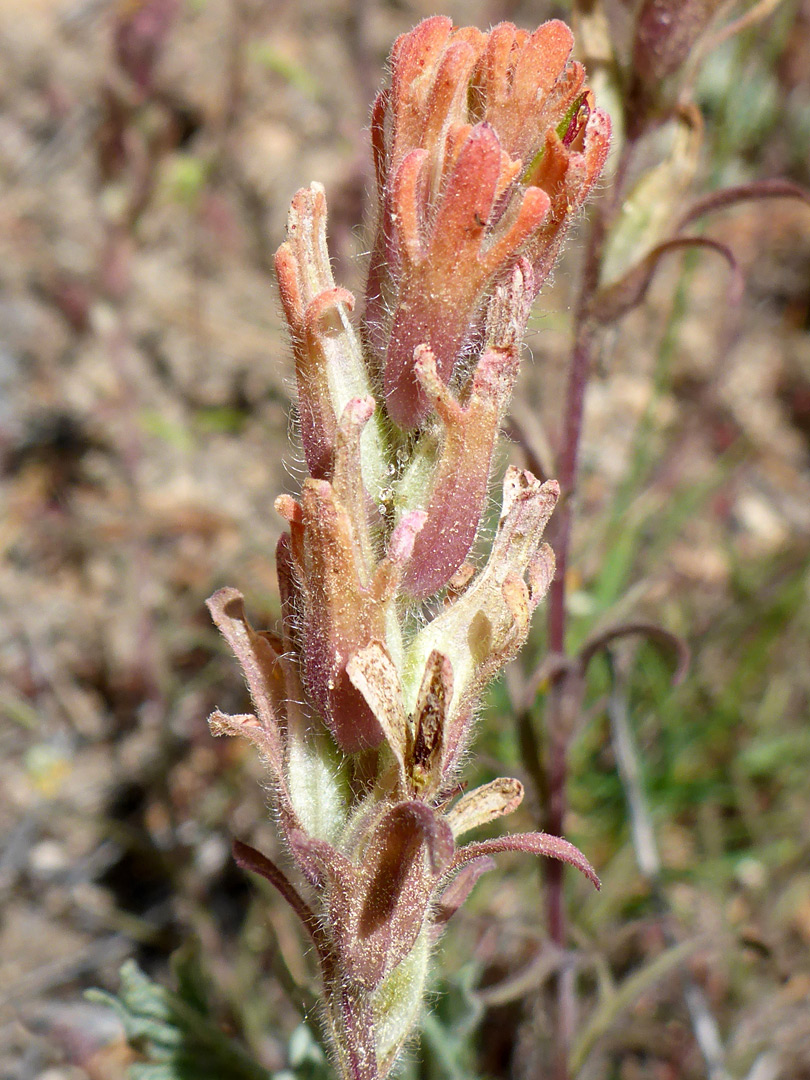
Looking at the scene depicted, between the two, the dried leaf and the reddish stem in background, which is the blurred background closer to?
the reddish stem in background

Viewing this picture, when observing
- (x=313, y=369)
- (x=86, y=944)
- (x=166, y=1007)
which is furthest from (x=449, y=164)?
(x=86, y=944)

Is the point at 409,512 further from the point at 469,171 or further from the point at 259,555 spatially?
the point at 259,555

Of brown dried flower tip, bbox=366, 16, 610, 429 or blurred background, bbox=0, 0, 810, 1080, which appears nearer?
brown dried flower tip, bbox=366, 16, 610, 429

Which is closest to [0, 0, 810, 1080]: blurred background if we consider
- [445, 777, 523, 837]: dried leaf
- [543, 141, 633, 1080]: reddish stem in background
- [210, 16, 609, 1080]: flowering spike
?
[543, 141, 633, 1080]: reddish stem in background

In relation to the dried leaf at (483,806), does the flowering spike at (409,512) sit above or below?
above

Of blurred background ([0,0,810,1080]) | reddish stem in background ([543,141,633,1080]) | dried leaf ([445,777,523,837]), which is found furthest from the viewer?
blurred background ([0,0,810,1080])

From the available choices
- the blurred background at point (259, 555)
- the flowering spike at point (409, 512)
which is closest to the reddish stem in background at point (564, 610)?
the blurred background at point (259, 555)

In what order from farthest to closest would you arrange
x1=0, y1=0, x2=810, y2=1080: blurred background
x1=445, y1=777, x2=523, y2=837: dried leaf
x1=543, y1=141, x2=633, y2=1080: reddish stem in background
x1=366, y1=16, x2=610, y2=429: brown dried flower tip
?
x1=0, y1=0, x2=810, y2=1080: blurred background → x1=543, y1=141, x2=633, y2=1080: reddish stem in background → x1=445, y1=777, x2=523, y2=837: dried leaf → x1=366, y1=16, x2=610, y2=429: brown dried flower tip

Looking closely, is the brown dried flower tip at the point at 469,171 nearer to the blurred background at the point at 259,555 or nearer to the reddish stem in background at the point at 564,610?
the blurred background at the point at 259,555

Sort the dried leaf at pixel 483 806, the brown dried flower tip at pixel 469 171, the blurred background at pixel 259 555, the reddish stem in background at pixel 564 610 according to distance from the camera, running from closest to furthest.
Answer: the brown dried flower tip at pixel 469 171 → the dried leaf at pixel 483 806 → the reddish stem in background at pixel 564 610 → the blurred background at pixel 259 555
